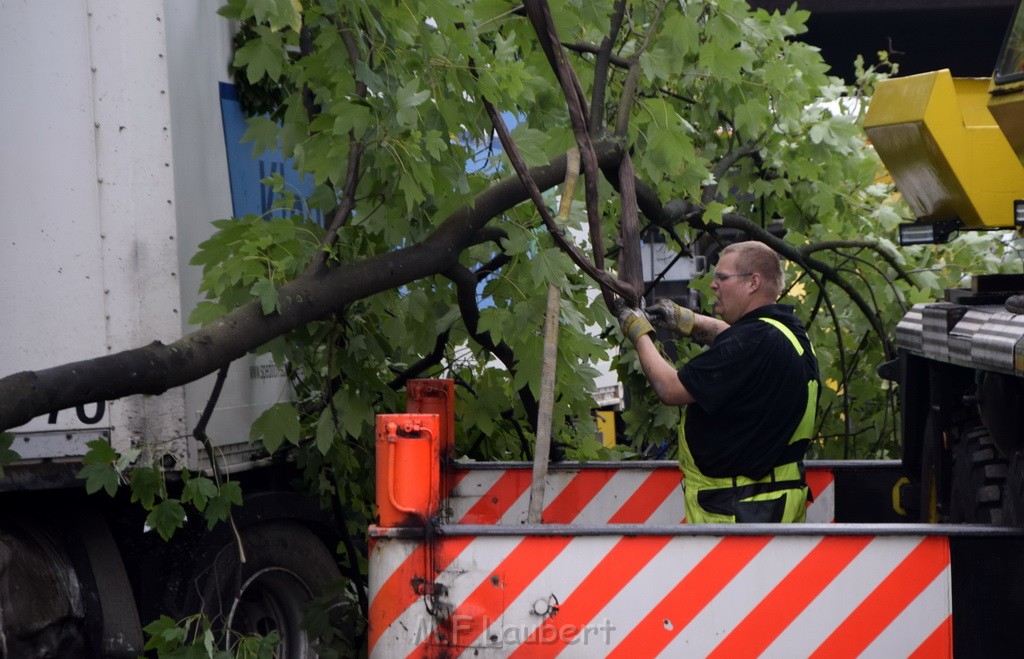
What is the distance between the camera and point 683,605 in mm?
3227

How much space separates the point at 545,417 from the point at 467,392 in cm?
203

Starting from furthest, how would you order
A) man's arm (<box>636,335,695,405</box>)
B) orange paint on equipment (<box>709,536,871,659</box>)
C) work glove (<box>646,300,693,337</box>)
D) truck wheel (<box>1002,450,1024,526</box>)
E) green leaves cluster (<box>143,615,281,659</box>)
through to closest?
work glove (<box>646,300,693,337</box>), green leaves cluster (<box>143,615,281,659</box>), man's arm (<box>636,335,695,405</box>), truck wheel (<box>1002,450,1024,526</box>), orange paint on equipment (<box>709,536,871,659</box>)

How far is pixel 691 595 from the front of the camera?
322cm

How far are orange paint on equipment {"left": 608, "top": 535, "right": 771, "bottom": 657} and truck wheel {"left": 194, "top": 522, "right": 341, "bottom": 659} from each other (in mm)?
2135

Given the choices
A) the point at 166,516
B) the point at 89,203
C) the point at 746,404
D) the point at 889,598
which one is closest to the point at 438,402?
the point at 166,516

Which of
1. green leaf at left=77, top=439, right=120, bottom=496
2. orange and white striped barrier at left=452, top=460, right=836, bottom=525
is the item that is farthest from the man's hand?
green leaf at left=77, top=439, right=120, bottom=496

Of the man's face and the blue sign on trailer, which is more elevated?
the blue sign on trailer

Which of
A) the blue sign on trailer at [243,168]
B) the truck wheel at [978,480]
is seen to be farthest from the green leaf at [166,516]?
the truck wheel at [978,480]

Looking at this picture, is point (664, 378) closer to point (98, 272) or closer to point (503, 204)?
point (503, 204)

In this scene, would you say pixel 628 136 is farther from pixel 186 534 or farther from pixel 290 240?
pixel 186 534

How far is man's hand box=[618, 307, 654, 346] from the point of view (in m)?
4.14

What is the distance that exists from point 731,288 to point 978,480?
103 centimetres

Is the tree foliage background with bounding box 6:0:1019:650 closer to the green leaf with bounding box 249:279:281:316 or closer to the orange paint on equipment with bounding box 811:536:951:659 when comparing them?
the green leaf with bounding box 249:279:281:316

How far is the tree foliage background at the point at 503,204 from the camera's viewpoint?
4035mm
